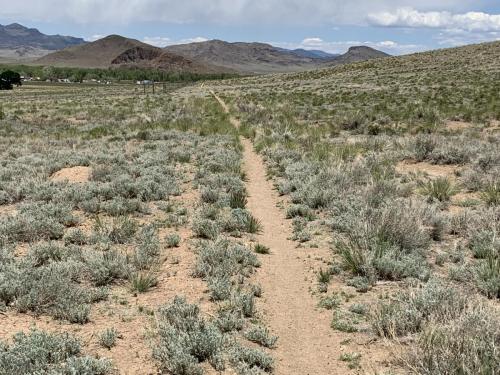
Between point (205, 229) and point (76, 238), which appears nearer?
point (76, 238)

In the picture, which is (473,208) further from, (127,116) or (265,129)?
(127,116)

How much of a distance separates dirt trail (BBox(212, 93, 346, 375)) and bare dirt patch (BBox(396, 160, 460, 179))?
5.36 meters

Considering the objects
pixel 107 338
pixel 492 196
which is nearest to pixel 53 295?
pixel 107 338

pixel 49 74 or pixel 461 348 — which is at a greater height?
pixel 49 74

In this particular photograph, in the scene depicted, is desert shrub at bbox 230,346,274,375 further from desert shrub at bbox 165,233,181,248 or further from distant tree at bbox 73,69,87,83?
distant tree at bbox 73,69,87,83

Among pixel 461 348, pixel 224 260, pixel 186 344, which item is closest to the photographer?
pixel 461 348

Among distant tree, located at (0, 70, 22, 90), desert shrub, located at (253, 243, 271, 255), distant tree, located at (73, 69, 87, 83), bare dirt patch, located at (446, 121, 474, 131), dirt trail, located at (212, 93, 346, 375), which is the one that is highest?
distant tree, located at (73, 69, 87, 83)

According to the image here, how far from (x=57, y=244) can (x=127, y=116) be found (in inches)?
926

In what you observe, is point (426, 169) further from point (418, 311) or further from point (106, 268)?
point (106, 268)

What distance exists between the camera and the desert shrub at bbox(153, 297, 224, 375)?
4668 millimetres

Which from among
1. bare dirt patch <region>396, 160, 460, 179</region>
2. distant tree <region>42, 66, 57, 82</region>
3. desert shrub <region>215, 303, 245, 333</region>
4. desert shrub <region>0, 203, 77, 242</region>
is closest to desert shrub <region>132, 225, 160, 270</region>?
desert shrub <region>0, 203, 77, 242</region>

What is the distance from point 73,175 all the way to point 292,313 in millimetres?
9023

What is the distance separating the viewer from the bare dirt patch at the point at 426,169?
13.1m

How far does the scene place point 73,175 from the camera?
42.8 ft
